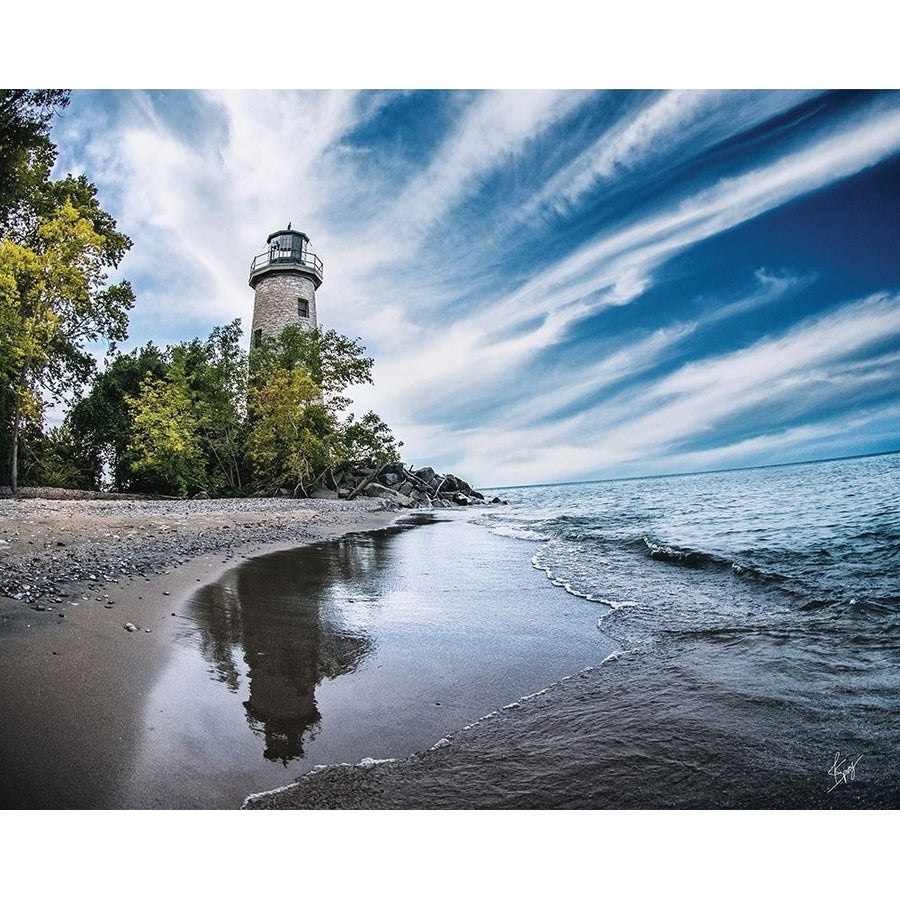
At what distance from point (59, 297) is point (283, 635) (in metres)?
5.78

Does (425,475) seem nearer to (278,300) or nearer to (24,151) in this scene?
(278,300)

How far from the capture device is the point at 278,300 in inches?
855

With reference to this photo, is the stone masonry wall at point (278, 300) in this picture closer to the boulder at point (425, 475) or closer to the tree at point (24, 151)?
the boulder at point (425, 475)

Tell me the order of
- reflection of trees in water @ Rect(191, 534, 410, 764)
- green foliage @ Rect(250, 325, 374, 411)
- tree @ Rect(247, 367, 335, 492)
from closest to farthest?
reflection of trees in water @ Rect(191, 534, 410, 764) < tree @ Rect(247, 367, 335, 492) < green foliage @ Rect(250, 325, 374, 411)

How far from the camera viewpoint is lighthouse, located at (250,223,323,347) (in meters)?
21.0

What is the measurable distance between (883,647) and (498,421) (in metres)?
5.19

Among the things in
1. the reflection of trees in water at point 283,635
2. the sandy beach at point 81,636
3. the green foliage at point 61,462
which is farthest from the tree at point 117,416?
the reflection of trees in water at point 283,635

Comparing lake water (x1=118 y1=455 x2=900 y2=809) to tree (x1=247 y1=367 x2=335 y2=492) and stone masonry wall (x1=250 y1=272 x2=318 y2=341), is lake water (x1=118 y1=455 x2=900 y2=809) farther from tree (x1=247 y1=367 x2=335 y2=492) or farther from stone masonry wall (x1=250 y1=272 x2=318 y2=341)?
stone masonry wall (x1=250 y1=272 x2=318 y2=341)

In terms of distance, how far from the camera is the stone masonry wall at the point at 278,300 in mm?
21641

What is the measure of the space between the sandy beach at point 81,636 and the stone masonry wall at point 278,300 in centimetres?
1602

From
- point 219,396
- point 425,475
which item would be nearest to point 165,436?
point 219,396

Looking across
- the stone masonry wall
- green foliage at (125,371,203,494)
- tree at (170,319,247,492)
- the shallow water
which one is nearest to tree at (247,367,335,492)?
tree at (170,319,247,492)

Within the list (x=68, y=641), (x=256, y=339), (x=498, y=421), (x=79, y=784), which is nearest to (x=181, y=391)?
(x=256, y=339)
